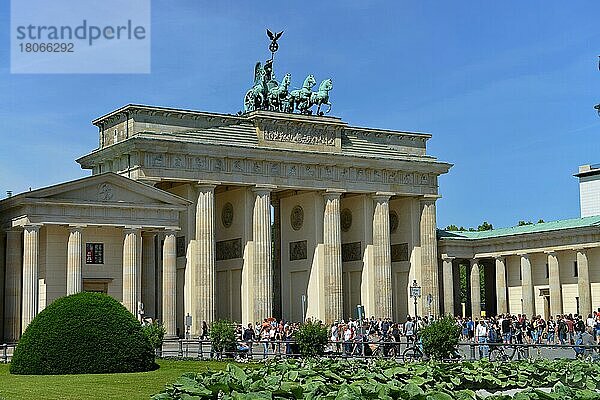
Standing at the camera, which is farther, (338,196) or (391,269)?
(391,269)

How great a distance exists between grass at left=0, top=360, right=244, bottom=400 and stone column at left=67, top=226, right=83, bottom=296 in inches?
820

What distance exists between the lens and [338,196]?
73.6 metres

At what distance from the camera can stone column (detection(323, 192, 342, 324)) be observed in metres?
72.8

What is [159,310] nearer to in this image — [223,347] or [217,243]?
[217,243]

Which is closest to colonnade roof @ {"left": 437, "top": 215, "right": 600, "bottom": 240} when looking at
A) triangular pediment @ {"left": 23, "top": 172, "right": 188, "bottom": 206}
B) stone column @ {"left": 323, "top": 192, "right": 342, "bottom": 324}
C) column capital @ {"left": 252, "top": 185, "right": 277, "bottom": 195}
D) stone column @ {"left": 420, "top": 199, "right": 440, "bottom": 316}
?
stone column @ {"left": 420, "top": 199, "right": 440, "bottom": 316}

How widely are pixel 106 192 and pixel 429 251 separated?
3231 cm

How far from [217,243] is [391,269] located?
14.8 meters

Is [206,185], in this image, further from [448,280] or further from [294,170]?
[448,280]

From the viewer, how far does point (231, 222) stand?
239 ft

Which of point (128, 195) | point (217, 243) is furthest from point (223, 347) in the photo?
point (217, 243)

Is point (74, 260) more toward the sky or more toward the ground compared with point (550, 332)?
more toward the sky

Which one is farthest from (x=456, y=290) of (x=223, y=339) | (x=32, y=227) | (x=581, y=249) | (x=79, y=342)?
(x=79, y=342)

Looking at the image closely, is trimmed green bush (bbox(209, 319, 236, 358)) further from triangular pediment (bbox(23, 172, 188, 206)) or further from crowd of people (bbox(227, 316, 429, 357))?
triangular pediment (bbox(23, 172, 188, 206))

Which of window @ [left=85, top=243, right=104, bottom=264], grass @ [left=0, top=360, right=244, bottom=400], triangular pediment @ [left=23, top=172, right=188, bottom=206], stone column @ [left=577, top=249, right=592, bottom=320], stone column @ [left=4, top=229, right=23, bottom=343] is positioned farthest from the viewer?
stone column @ [left=577, top=249, right=592, bottom=320]
